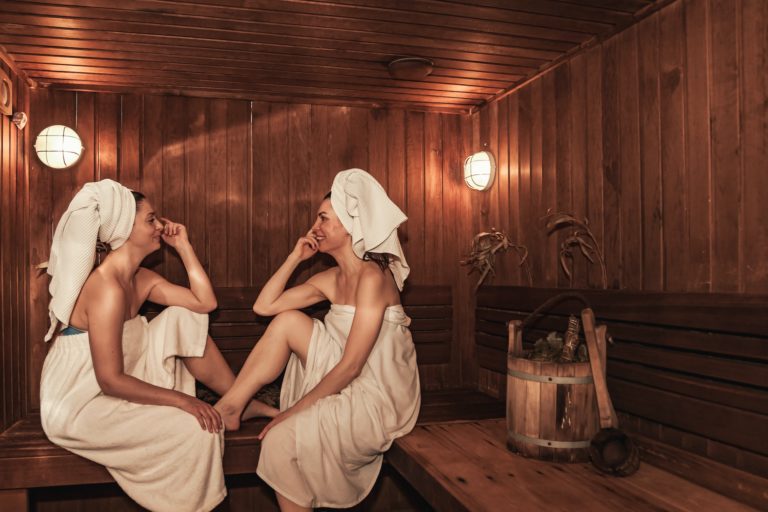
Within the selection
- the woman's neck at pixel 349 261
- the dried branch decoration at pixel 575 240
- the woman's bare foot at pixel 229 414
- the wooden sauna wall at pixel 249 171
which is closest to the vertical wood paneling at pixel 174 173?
the wooden sauna wall at pixel 249 171

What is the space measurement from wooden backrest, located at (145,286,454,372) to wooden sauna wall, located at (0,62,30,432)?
73 centimetres

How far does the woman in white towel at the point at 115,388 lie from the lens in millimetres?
2738

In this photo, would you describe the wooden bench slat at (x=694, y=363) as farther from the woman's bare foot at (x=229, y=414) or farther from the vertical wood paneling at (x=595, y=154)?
the woman's bare foot at (x=229, y=414)

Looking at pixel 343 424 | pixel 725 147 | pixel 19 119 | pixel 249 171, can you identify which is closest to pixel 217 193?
pixel 249 171

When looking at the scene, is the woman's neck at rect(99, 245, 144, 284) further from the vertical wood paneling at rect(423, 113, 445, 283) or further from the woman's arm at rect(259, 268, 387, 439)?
the vertical wood paneling at rect(423, 113, 445, 283)

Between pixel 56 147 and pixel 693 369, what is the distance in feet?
11.7

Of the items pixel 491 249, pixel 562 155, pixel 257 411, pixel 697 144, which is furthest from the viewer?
pixel 491 249

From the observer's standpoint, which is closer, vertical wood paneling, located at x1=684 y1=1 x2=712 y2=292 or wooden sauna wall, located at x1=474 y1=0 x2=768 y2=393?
wooden sauna wall, located at x1=474 y1=0 x2=768 y2=393

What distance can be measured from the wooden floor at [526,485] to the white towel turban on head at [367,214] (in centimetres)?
95

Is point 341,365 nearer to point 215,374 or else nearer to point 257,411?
point 257,411

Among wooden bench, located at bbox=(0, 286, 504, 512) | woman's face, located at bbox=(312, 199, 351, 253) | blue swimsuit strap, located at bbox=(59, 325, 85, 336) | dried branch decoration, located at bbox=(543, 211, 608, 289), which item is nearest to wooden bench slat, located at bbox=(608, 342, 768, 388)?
dried branch decoration, located at bbox=(543, 211, 608, 289)

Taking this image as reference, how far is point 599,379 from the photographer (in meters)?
2.34

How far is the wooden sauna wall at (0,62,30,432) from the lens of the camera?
323cm

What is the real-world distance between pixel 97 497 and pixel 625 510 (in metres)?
3.03
